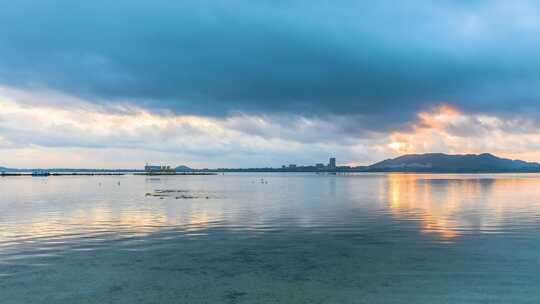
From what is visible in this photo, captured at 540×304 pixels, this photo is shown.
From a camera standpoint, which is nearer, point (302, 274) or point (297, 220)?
point (302, 274)

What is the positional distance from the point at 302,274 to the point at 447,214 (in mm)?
38434

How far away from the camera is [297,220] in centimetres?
4844

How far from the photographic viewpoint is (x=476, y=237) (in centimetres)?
3622

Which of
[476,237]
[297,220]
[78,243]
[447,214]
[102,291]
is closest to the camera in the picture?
[102,291]

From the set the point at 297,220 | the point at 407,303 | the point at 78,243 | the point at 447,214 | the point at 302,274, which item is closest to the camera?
the point at 407,303

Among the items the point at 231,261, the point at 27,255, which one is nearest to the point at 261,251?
the point at 231,261

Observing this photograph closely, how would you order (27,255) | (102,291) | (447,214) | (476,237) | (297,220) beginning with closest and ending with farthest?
(102,291)
(27,255)
(476,237)
(297,220)
(447,214)

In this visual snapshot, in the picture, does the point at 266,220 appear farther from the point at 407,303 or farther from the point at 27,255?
the point at 407,303

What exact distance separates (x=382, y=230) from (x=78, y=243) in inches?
1088

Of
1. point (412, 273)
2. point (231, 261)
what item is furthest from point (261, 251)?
point (412, 273)

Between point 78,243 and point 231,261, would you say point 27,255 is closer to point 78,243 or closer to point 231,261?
point 78,243

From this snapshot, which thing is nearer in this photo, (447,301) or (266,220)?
(447,301)

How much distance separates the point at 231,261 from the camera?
87.8 feet

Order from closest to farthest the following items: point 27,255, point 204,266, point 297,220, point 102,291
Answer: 1. point 102,291
2. point 204,266
3. point 27,255
4. point 297,220
